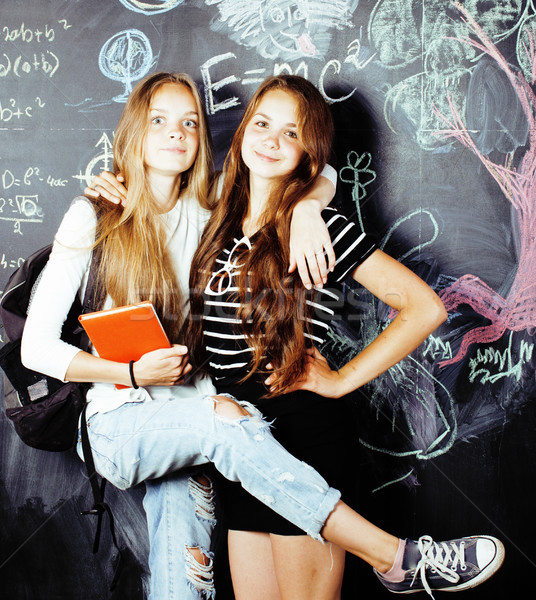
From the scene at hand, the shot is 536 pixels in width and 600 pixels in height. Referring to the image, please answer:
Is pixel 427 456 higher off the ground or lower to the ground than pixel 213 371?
lower

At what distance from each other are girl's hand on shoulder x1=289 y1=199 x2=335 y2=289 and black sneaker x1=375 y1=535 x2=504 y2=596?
740 millimetres

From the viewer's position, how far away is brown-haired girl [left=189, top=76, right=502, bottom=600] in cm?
162

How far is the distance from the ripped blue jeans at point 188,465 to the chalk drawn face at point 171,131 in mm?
772

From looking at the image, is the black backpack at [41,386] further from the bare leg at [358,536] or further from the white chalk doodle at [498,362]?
the white chalk doodle at [498,362]

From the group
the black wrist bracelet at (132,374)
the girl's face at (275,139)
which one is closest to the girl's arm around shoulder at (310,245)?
the girl's face at (275,139)

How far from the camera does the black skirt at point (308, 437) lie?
5.38 ft

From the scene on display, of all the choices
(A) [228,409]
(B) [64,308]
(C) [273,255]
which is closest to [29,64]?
(B) [64,308]

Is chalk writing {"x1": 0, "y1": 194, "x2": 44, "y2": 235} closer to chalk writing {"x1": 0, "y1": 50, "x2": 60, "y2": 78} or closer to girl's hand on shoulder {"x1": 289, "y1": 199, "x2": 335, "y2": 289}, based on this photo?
chalk writing {"x1": 0, "y1": 50, "x2": 60, "y2": 78}

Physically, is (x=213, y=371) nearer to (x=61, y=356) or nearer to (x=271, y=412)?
(x=271, y=412)

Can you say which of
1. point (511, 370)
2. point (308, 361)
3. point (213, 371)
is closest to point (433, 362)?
point (511, 370)

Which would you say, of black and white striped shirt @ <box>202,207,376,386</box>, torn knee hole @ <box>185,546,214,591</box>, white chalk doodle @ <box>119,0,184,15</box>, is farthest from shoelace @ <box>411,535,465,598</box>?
white chalk doodle @ <box>119,0,184,15</box>

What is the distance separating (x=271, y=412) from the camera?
65.6 inches

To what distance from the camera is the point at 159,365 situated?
1.63m

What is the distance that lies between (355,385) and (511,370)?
942 mm
